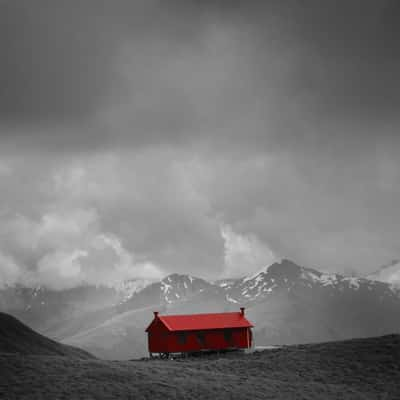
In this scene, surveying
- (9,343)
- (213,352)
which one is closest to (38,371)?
(9,343)

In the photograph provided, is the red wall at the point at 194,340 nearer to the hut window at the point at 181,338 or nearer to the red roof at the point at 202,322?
the hut window at the point at 181,338

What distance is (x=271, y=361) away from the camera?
76.5 m

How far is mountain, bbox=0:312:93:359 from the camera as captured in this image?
273 feet

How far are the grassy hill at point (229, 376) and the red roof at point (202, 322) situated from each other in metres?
13.6

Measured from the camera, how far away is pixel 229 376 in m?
65.7

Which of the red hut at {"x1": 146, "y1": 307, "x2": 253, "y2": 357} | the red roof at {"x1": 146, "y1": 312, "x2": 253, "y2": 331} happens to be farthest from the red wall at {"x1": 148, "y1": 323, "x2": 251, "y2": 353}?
the red roof at {"x1": 146, "y1": 312, "x2": 253, "y2": 331}

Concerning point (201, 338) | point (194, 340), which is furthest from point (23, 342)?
point (201, 338)

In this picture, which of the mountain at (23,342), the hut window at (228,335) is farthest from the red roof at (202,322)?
the mountain at (23,342)

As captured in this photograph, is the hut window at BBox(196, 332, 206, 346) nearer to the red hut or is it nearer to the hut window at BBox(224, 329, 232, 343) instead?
the red hut

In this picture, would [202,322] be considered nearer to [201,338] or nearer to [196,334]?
[196,334]

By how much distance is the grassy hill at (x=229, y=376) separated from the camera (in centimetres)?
5462

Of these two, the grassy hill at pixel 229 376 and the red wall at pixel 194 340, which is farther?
the red wall at pixel 194 340

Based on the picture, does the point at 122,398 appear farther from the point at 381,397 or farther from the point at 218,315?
the point at 218,315

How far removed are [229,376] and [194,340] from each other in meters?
28.8
